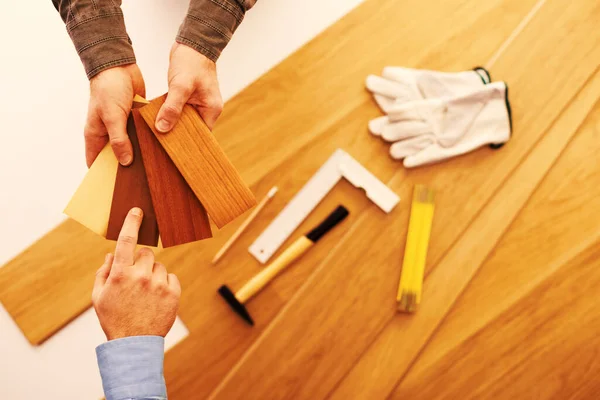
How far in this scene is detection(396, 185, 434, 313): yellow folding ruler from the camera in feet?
2.17

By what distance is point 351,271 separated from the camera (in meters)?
0.68

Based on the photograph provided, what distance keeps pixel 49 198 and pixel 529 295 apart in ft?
2.69

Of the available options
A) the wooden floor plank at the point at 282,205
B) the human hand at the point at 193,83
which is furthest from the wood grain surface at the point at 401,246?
the human hand at the point at 193,83

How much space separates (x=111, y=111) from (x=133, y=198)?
0.10m

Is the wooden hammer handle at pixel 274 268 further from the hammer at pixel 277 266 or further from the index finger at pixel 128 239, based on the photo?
the index finger at pixel 128 239

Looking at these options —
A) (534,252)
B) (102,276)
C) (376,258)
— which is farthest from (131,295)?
(534,252)

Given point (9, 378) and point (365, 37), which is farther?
point (365, 37)

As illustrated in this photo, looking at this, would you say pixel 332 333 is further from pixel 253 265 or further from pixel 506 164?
pixel 506 164

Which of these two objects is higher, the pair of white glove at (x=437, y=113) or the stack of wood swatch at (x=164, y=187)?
the stack of wood swatch at (x=164, y=187)

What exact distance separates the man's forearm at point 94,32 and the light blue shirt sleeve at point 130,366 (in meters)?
0.32

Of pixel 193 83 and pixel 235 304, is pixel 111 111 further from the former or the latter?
pixel 235 304

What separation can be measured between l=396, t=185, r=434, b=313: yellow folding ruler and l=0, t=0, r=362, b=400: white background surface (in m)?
0.36

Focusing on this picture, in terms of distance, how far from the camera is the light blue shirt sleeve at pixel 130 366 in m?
0.44

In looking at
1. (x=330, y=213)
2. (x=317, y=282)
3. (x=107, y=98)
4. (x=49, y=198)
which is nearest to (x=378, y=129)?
(x=330, y=213)
